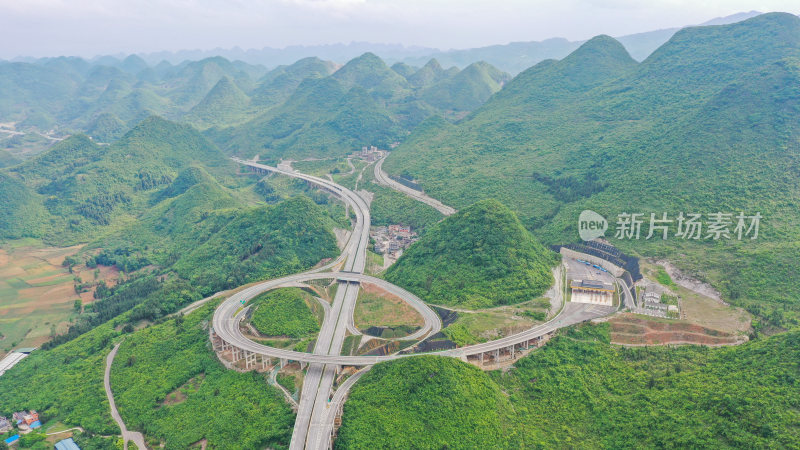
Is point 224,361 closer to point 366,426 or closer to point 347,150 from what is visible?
point 366,426

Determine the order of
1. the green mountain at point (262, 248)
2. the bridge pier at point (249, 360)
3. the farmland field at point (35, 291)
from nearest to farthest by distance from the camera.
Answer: the bridge pier at point (249, 360)
the farmland field at point (35, 291)
the green mountain at point (262, 248)

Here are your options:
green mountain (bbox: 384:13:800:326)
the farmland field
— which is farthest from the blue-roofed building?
green mountain (bbox: 384:13:800:326)

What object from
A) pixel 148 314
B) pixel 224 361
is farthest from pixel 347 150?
pixel 224 361

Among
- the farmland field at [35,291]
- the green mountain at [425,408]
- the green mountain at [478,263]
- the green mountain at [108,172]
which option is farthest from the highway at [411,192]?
the farmland field at [35,291]

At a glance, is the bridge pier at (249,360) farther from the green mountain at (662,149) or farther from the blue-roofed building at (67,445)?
the green mountain at (662,149)

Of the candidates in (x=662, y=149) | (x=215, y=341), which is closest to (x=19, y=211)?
(x=215, y=341)

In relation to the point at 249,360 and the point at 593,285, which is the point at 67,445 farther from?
the point at 593,285
